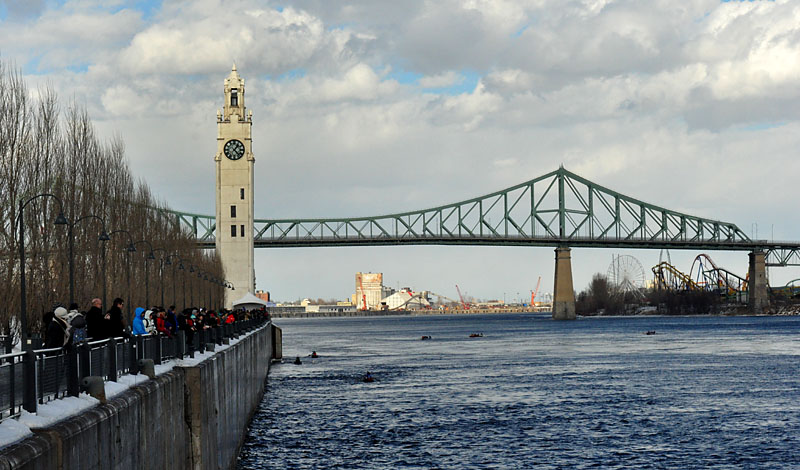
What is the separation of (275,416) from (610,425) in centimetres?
1218

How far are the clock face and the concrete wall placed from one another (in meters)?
85.6

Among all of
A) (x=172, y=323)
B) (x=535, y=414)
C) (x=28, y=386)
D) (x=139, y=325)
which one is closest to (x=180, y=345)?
(x=172, y=323)

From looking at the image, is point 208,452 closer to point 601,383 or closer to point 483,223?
point 601,383

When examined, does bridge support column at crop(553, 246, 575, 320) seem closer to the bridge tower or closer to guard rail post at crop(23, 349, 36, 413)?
the bridge tower

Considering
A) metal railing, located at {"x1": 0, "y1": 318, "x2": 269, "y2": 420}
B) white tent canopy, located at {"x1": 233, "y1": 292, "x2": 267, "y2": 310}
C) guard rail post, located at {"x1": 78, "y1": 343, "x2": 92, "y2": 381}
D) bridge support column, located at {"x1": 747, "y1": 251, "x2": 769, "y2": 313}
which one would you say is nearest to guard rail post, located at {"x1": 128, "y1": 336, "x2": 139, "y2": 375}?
metal railing, located at {"x1": 0, "y1": 318, "x2": 269, "y2": 420}

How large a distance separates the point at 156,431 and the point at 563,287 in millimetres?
154977

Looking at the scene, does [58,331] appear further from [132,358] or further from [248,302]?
[248,302]

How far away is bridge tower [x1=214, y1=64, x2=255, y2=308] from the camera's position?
11444cm

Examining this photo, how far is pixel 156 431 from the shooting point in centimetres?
1539

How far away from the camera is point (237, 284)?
380 feet

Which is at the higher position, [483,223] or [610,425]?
[483,223]

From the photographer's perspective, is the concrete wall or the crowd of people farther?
the crowd of people

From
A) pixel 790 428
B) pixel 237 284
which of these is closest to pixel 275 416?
pixel 790 428

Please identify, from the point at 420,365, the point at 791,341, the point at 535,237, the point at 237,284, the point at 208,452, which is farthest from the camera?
the point at 535,237
